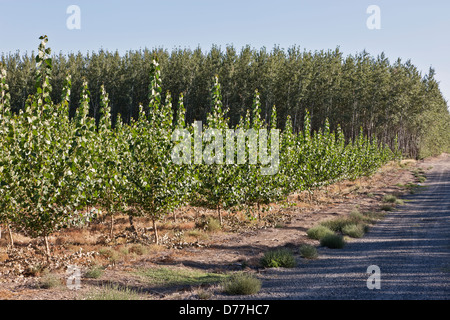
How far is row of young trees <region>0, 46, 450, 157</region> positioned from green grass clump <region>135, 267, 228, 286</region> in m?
53.6

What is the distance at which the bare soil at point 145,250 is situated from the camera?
8758mm

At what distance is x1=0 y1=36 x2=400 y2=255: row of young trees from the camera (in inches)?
378

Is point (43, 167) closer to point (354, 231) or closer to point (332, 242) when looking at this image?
point (332, 242)

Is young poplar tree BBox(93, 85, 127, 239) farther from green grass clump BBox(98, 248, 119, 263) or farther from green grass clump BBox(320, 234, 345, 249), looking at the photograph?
green grass clump BBox(320, 234, 345, 249)

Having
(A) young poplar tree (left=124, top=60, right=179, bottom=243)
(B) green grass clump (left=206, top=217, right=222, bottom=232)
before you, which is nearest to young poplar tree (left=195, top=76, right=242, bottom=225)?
(B) green grass clump (left=206, top=217, right=222, bottom=232)

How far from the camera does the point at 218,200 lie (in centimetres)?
1611

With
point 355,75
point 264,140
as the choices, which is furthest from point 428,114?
point 264,140

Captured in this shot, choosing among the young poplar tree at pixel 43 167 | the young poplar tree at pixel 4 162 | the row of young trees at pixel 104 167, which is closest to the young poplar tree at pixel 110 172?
the row of young trees at pixel 104 167

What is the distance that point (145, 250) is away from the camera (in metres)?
12.4

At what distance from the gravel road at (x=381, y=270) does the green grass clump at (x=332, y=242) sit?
0.30 metres

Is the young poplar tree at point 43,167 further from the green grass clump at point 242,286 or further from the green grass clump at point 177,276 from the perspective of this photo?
the green grass clump at point 242,286

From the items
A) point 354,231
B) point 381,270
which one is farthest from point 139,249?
point 354,231
